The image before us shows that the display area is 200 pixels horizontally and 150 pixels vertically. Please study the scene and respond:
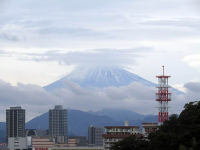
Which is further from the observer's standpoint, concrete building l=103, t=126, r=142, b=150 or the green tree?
concrete building l=103, t=126, r=142, b=150

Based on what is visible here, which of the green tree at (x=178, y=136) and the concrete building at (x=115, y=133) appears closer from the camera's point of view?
the green tree at (x=178, y=136)

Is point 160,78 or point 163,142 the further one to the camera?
point 160,78

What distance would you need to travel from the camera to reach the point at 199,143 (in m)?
69.3

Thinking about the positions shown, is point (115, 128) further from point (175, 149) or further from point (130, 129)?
point (175, 149)

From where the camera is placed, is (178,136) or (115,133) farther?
(115,133)

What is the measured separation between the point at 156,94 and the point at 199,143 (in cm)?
9005

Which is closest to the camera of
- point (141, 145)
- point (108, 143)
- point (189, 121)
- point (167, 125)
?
point (189, 121)

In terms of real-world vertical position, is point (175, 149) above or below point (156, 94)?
below

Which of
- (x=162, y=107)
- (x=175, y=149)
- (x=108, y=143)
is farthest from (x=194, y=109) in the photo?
(x=108, y=143)

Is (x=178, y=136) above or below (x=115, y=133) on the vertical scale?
above

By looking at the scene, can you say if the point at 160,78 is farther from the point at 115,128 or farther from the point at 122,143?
the point at 122,143

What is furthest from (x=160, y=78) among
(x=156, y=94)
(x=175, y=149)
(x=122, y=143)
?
(x=175, y=149)

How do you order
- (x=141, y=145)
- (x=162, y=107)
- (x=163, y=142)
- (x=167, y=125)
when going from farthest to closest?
1. (x=162, y=107)
2. (x=141, y=145)
3. (x=167, y=125)
4. (x=163, y=142)

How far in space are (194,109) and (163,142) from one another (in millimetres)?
18116
